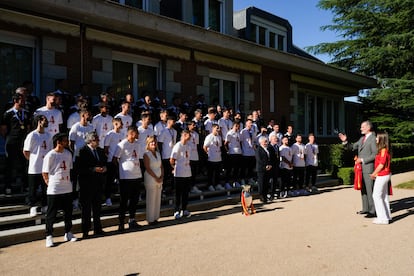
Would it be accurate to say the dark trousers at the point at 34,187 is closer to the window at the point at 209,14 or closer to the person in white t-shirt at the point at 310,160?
the person in white t-shirt at the point at 310,160

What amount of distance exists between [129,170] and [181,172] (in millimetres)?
1367

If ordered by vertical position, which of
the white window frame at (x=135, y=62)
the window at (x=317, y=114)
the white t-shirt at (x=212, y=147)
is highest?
the white window frame at (x=135, y=62)

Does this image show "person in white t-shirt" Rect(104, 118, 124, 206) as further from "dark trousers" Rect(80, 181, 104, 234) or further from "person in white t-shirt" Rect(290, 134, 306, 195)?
"person in white t-shirt" Rect(290, 134, 306, 195)

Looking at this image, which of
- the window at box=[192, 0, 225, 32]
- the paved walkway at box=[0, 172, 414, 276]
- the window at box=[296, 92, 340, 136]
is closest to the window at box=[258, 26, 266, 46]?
the window at box=[192, 0, 225, 32]

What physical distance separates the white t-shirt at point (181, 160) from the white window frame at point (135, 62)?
14.6ft

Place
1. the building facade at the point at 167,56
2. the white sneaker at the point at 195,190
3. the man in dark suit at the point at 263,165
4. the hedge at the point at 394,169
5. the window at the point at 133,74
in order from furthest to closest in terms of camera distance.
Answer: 1. the hedge at the point at 394,169
2. the window at the point at 133,74
3. the man in dark suit at the point at 263,165
4. the white sneaker at the point at 195,190
5. the building facade at the point at 167,56

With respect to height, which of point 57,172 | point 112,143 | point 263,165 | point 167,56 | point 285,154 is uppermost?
point 167,56

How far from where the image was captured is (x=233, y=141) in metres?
10.7

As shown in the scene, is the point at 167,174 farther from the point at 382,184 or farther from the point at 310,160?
the point at 310,160

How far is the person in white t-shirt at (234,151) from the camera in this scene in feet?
35.0

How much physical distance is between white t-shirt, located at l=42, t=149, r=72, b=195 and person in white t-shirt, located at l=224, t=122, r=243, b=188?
5079 millimetres

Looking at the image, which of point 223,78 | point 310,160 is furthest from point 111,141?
point 223,78

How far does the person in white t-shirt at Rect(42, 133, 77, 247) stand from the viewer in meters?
6.30

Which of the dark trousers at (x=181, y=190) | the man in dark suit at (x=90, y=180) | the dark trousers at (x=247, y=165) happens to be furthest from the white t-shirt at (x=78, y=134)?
the dark trousers at (x=247, y=165)
